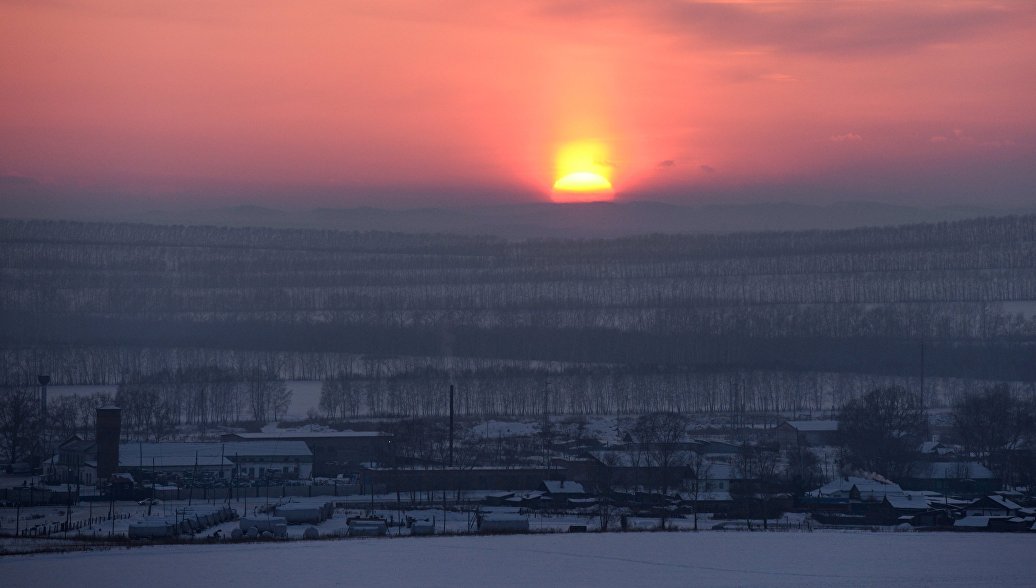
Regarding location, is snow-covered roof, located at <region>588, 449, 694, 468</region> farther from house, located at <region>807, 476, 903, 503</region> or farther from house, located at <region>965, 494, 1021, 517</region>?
house, located at <region>965, 494, 1021, 517</region>

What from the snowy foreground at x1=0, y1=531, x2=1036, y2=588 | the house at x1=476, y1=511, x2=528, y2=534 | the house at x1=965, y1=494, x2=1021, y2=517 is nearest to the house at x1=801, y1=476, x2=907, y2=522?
the house at x1=965, y1=494, x2=1021, y2=517

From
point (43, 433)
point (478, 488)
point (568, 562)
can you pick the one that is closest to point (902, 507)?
point (568, 562)

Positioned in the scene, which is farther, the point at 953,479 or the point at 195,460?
the point at 195,460

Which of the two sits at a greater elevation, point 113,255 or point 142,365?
point 113,255

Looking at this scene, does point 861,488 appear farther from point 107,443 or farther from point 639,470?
point 107,443

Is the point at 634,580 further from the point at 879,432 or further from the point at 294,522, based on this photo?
the point at 879,432

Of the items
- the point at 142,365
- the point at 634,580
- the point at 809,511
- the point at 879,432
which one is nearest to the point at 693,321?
the point at 142,365
